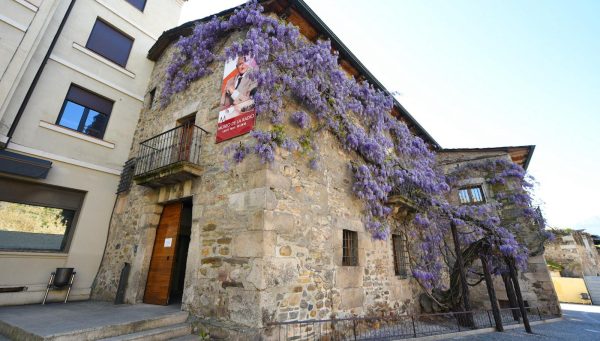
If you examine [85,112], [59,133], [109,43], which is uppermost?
[109,43]

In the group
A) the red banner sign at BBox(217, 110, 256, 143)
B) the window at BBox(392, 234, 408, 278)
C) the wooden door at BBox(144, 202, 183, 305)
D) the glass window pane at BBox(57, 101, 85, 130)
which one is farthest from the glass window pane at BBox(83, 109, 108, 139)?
the window at BBox(392, 234, 408, 278)

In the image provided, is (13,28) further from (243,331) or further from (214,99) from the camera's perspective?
(243,331)

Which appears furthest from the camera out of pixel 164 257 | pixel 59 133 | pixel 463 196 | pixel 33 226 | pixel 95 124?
pixel 463 196

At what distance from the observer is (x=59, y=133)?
651 centimetres

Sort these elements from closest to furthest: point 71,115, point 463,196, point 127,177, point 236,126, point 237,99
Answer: point 236,126, point 237,99, point 71,115, point 127,177, point 463,196

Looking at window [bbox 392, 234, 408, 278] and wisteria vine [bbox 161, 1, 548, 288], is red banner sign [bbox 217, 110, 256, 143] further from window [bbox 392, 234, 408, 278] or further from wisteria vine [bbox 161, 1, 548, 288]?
window [bbox 392, 234, 408, 278]

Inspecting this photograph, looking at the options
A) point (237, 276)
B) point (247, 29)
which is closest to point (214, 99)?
point (247, 29)

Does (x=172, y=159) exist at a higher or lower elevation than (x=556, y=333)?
higher

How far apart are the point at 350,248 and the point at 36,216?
276 inches

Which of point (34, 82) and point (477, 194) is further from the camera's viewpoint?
point (477, 194)

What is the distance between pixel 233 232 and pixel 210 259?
65cm

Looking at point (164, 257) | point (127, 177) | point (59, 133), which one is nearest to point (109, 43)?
point (59, 133)

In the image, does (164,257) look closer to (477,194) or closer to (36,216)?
(36,216)

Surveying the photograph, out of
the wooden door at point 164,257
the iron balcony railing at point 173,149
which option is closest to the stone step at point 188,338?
the wooden door at point 164,257
